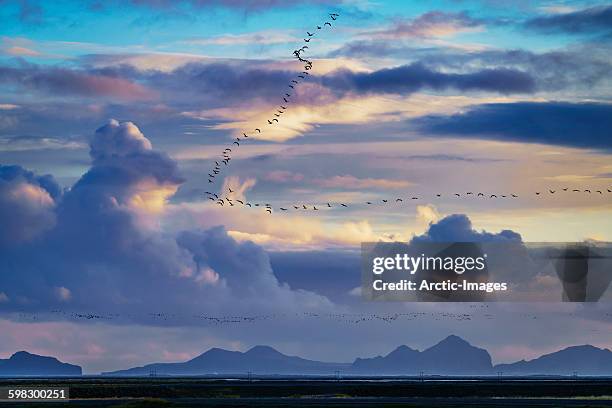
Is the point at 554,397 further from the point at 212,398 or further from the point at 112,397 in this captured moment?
the point at 112,397

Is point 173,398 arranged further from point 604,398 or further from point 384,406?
point 604,398

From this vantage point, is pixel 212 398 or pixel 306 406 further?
pixel 212 398

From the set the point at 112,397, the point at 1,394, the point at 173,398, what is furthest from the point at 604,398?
the point at 1,394

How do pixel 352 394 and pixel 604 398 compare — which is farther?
pixel 352 394

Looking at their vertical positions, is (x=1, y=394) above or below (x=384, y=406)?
above

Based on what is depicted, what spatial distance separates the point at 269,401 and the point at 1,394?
136 feet

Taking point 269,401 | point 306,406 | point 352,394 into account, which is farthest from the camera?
point 352,394

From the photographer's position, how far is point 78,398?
179125 millimetres

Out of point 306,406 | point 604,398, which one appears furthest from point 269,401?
point 604,398

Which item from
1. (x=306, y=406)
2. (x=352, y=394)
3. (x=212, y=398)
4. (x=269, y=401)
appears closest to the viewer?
(x=306, y=406)

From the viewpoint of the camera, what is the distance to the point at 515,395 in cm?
18825

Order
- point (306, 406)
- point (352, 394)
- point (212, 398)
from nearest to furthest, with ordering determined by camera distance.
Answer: point (306, 406), point (212, 398), point (352, 394)

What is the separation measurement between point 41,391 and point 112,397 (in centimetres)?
1895

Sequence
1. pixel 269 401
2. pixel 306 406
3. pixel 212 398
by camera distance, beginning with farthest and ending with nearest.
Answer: pixel 212 398 → pixel 269 401 → pixel 306 406
